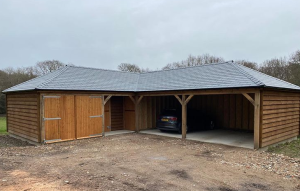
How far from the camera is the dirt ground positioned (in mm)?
4332

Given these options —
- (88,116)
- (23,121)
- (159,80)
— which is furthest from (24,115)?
(159,80)

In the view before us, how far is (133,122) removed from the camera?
12484 mm

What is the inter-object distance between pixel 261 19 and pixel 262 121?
11.0 meters

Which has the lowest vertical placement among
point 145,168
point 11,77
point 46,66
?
point 145,168

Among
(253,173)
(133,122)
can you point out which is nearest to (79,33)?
(133,122)

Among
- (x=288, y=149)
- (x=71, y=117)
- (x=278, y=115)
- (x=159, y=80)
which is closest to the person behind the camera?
(x=288, y=149)

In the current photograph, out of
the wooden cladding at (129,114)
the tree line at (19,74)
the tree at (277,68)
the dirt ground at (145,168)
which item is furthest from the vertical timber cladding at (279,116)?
the tree line at (19,74)

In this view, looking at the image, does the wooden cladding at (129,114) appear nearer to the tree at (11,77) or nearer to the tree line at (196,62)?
the tree line at (196,62)

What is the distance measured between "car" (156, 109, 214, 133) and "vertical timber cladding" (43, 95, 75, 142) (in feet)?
15.0

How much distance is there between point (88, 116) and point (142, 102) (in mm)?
3641

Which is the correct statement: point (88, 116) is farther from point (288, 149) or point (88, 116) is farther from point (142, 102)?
point (288, 149)

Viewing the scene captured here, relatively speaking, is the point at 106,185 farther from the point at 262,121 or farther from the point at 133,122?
the point at 133,122

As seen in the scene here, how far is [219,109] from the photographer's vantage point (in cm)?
1323

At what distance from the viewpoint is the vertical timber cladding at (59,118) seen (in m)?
8.78
